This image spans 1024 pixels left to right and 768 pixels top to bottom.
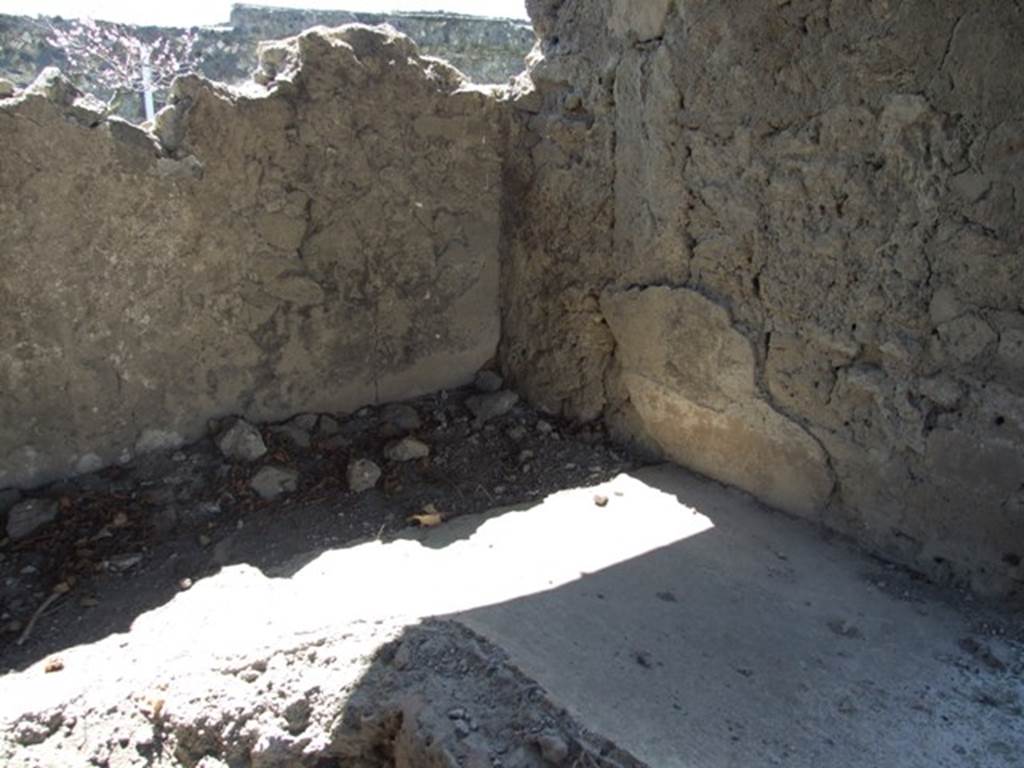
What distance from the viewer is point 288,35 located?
11.5m

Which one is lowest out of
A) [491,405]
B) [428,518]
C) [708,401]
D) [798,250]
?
[428,518]

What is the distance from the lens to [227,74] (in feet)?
36.1

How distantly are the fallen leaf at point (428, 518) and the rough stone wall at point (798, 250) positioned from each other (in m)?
0.73

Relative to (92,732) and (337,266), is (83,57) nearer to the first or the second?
(337,266)

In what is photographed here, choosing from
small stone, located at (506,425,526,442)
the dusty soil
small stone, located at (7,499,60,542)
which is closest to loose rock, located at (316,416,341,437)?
the dusty soil

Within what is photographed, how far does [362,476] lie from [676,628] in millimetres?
1246

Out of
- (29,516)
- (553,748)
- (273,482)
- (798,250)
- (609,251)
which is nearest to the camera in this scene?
(553,748)

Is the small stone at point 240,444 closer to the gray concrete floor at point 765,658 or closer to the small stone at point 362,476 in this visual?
the small stone at point 362,476

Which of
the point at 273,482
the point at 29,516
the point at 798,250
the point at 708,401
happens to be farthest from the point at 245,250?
the point at 798,250

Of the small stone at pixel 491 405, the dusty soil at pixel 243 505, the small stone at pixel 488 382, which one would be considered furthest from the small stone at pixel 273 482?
the small stone at pixel 488 382

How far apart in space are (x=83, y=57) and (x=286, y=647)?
390 inches

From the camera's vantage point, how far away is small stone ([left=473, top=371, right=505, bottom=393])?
3.59m

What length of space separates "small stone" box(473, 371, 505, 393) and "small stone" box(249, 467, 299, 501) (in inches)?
33.4

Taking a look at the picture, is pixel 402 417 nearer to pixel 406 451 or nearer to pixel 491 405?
pixel 406 451
